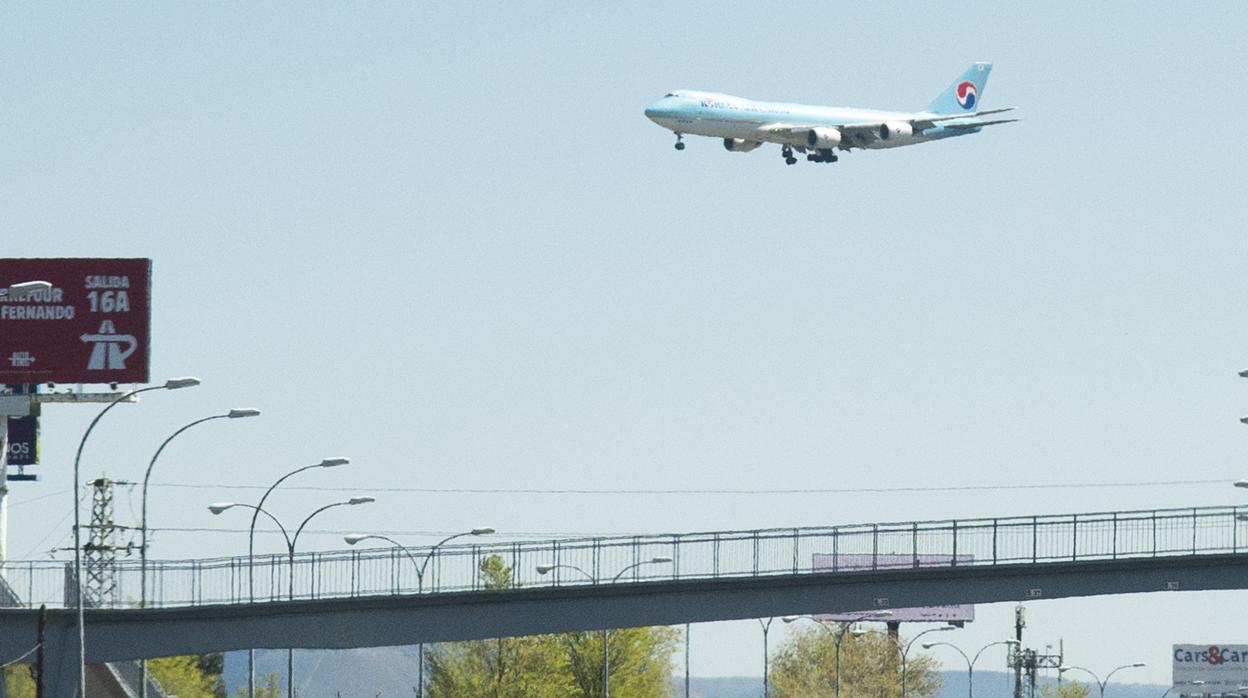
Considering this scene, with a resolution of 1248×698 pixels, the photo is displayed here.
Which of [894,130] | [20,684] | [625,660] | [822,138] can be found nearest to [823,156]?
[822,138]

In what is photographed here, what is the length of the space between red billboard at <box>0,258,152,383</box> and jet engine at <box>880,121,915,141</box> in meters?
49.0

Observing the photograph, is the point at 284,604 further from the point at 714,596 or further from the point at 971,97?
the point at 971,97

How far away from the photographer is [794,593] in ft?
225

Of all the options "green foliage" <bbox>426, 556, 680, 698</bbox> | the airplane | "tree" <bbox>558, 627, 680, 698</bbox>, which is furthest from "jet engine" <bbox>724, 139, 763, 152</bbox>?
"tree" <bbox>558, 627, 680, 698</bbox>

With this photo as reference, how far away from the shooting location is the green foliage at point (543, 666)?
5187 inches

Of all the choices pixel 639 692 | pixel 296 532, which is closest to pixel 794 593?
pixel 296 532

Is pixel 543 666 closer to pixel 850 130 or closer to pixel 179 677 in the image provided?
pixel 179 677

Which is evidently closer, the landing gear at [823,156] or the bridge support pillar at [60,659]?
the bridge support pillar at [60,659]

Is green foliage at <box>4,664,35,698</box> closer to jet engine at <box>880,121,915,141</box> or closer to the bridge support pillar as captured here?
jet engine at <box>880,121,915,141</box>

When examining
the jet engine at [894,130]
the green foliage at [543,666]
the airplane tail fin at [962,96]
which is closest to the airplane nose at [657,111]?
the jet engine at [894,130]

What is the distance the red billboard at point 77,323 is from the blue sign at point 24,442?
854 inches

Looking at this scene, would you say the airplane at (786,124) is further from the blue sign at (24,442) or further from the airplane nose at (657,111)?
the blue sign at (24,442)

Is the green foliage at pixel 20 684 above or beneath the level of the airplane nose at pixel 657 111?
beneath

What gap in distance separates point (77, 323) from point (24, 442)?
23.3m
